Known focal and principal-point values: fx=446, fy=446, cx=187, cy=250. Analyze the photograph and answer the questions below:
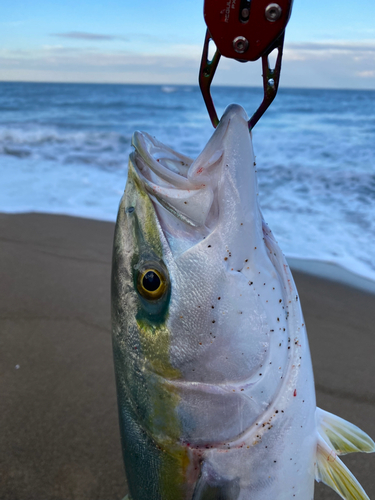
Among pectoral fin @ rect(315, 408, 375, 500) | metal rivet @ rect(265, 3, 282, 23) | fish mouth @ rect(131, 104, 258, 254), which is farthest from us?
pectoral fin @ rect(315, 408, 375, 500)

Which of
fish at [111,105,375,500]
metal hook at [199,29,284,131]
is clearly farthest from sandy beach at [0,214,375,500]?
metal hook at [199,29,284,131]

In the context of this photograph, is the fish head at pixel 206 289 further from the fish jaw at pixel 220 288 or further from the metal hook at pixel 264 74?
the metal hook at pixel 264 74

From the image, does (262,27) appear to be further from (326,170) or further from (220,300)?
(326,170)

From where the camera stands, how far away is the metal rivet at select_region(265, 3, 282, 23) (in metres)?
0.86

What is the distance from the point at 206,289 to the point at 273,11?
1.98 feet

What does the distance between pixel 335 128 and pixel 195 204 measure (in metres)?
15.9

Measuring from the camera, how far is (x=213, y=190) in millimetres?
1064

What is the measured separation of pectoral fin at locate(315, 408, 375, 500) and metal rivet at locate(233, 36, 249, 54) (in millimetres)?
991

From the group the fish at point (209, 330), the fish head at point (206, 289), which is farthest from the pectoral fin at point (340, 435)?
the fish head at point (206, 289)

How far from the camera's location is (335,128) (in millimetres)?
15555

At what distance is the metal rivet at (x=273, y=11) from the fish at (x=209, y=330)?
228 mm

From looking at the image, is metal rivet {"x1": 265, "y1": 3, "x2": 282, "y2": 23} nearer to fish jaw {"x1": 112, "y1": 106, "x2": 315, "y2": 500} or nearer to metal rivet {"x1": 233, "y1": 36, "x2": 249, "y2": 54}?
metal rivet {"x1": 233, "y1": 36, "x2": 249, "y2": 54}

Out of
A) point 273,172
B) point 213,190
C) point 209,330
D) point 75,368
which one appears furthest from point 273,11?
point 273,172

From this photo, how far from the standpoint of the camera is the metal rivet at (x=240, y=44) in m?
0.90
